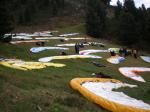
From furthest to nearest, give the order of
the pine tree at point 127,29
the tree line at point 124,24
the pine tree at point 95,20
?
the pine tree at point 95,20
the pine tree at point 127,29
the tree line at point 124,24

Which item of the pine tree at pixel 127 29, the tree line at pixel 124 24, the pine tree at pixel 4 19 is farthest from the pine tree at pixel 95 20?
the pine tree at pixel 4 19

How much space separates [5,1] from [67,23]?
7933 cm

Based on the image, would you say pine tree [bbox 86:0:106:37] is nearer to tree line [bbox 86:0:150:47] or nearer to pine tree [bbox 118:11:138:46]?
tree line [bbox 86:0:150:47]

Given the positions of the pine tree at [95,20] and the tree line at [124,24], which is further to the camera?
the pine tree at [95,20]

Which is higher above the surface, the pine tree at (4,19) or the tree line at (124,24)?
the pine tree at (4,19)

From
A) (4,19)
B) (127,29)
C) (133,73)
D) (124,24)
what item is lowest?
(133,73)

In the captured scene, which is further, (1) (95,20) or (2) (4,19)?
(1) (95,20)

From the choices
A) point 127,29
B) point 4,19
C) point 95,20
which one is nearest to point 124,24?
point 127,29

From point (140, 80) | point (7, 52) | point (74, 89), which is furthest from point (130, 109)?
point (7, 52)

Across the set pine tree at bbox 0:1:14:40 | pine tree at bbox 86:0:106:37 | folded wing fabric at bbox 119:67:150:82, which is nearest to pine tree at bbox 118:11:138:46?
pine tree at bbox 86:0:106:37

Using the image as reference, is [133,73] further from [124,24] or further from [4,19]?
[124,24]

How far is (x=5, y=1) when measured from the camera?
158 ft

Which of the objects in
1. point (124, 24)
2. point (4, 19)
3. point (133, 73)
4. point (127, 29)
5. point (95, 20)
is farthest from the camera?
point (95, 20)

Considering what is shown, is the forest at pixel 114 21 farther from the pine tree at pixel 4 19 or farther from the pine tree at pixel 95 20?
the pine tree at pixel 4 19
